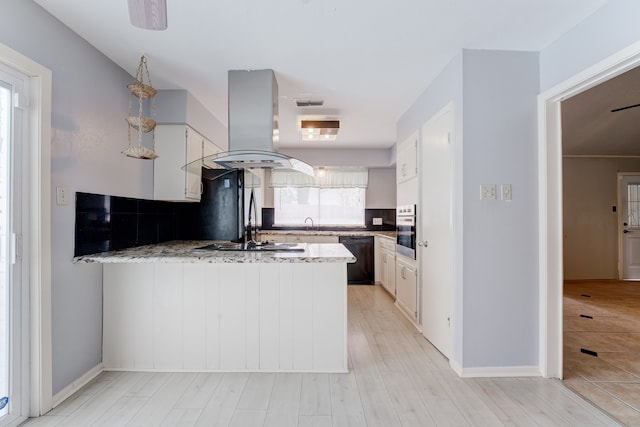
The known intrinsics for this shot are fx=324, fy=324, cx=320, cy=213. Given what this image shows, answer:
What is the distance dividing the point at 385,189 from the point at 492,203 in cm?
371

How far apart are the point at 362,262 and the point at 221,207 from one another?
2737 millimetres

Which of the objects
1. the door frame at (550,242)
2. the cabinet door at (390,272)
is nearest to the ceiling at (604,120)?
the door frame at (550,242)

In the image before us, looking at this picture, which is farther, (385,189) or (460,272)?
(385,189)

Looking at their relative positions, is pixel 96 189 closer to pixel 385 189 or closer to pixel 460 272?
pixel 460 272

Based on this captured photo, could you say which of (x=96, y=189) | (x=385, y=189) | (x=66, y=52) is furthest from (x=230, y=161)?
(x=385, y=189)

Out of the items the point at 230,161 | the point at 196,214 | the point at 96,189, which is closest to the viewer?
the point at 96,189

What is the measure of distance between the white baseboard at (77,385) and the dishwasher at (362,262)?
12.5 ft

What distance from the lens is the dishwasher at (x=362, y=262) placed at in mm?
5527

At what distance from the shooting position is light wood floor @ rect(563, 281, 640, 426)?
2.08m

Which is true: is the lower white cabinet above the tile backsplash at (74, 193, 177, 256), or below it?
below

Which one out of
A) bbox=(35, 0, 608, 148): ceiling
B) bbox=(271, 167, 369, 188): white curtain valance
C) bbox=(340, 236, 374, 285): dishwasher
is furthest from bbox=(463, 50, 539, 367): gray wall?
bbox=(271, 167, 369, 188): white curtain valance

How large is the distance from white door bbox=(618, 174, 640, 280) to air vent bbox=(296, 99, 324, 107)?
5.91 metres

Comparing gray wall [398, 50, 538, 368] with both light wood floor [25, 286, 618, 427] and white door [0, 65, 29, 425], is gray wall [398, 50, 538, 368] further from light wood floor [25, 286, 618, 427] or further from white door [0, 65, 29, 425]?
white door [0, 65, 29, 425]

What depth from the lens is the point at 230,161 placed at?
8.63 ft
